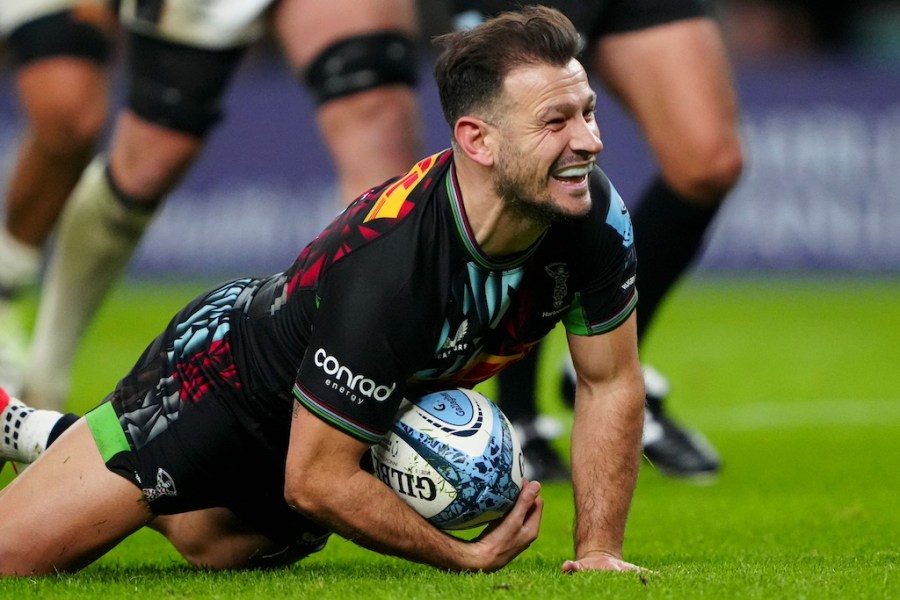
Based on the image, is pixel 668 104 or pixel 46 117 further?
pixel 46 117

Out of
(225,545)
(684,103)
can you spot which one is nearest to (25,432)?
(225,545)

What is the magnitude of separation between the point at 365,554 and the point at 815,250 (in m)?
9.79

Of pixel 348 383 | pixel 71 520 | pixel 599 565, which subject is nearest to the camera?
pixel 348 383

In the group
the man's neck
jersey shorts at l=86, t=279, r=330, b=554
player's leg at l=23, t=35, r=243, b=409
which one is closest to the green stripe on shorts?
jersey shorts at l=86, t=279, r=330, b=554

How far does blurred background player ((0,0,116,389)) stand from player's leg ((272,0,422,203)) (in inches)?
45.1

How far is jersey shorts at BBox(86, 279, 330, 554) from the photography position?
403cm

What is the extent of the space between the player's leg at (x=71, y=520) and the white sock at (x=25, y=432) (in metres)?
0.42

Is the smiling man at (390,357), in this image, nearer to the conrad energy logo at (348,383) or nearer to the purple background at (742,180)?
the conrad energy logo at (348,383)

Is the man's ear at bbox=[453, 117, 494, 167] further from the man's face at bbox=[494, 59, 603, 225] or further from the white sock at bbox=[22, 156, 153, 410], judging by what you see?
the white sock at bbox=[22, 156, 153, 410]

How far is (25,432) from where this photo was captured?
14.9 feet

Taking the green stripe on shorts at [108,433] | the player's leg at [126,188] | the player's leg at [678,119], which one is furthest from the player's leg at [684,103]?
the green stripe on shorts at [108,433]

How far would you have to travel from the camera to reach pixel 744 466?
246 inches

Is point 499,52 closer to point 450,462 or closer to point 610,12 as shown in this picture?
point 450,462

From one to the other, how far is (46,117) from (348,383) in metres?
3.12
